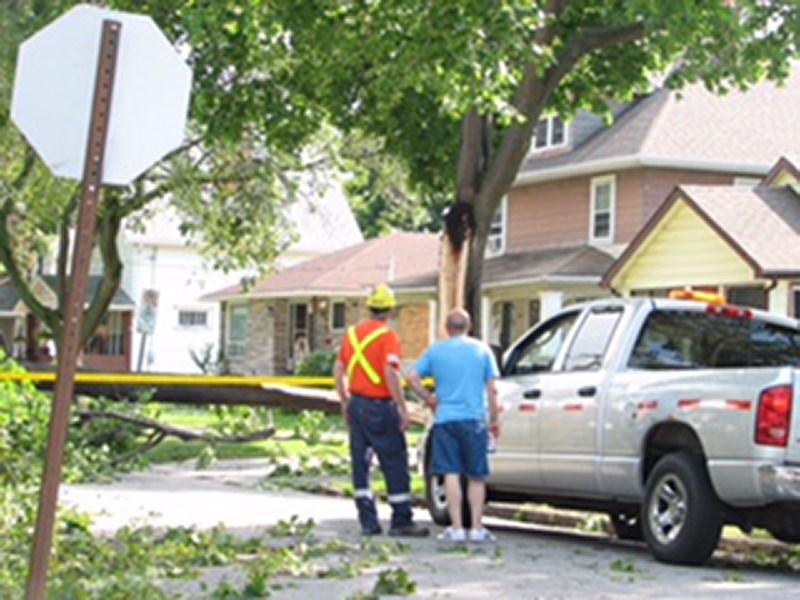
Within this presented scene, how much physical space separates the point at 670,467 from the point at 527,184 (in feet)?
109

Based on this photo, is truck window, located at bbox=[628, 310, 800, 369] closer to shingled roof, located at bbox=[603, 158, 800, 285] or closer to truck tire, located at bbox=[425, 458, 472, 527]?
truck tire, located at bbox=[425, 458, 472, 527]

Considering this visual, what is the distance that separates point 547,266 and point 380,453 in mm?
27884

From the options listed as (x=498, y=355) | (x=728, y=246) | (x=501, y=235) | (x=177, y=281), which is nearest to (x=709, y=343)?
(x=498, y=355)

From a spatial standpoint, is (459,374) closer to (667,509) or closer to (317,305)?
(667,509)

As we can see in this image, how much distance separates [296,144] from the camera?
90.7ft

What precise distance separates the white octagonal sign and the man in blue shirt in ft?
22.1

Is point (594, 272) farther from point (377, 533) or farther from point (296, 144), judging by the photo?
point (377, 533)

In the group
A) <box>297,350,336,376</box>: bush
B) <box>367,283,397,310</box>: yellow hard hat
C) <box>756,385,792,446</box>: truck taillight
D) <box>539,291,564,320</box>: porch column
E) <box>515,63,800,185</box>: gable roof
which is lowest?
<box>756,385,792,446</box>: truck taillight

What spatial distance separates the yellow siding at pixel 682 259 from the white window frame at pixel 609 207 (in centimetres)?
412

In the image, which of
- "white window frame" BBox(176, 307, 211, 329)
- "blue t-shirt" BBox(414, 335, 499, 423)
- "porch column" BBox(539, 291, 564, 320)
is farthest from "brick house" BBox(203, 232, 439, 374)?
"blue t-shirt" BBox(414, 335, 499, 423)

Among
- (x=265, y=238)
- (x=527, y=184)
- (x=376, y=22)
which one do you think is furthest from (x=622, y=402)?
(x=527, y=184)

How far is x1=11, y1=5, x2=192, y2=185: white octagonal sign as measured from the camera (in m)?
7.83

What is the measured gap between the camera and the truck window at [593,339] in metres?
14.6

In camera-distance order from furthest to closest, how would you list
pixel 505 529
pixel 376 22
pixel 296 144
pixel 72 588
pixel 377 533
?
1. pixel 296 144
2. pixel 376 22
3. pixel 505 529
4. pixel 377 533
5. pixel 72 588
